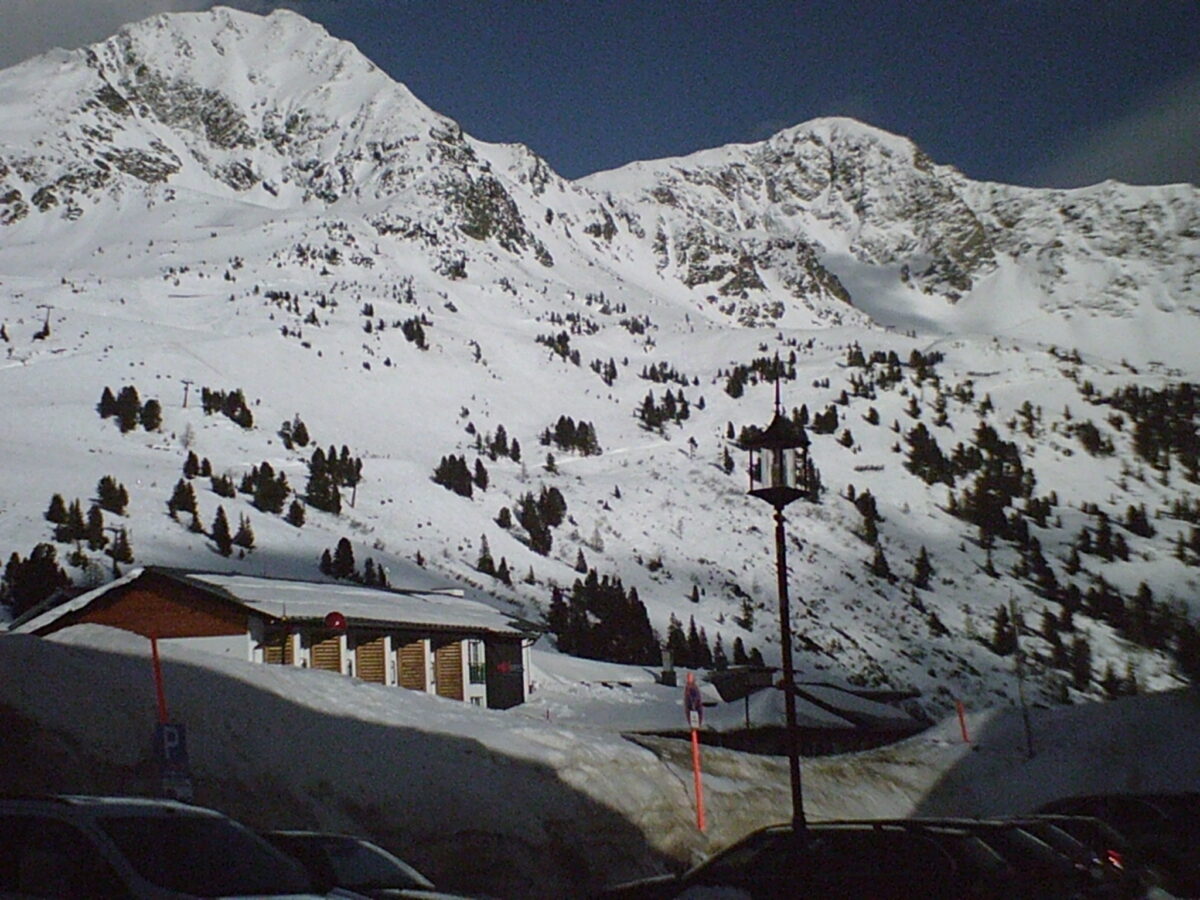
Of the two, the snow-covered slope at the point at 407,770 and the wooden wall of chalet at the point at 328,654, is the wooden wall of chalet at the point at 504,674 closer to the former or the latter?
the wooden wall of chalet at the point at 328,654

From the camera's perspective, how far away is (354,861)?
403 inches

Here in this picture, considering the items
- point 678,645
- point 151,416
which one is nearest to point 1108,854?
point 678,645

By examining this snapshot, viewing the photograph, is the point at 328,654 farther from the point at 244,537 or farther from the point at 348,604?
the point at 244,537

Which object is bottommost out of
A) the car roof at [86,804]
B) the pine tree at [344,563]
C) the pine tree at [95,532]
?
the pine tree at [344,563]

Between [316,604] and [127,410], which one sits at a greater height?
[127,410]

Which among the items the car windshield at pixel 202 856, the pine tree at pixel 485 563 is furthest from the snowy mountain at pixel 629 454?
the car windshield at pixel 202 856

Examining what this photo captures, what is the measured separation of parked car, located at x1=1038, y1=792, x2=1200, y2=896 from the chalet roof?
19.8 metres

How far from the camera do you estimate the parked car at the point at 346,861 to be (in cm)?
968

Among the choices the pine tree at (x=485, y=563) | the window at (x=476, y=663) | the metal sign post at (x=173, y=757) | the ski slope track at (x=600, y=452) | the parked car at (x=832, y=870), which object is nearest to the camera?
the parked car at (x=832, y=870)

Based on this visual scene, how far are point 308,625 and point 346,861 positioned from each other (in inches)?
803

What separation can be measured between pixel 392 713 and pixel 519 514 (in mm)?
75276

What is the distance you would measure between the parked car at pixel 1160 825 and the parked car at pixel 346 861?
8.02 m

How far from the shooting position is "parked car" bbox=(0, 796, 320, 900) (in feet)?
20.6

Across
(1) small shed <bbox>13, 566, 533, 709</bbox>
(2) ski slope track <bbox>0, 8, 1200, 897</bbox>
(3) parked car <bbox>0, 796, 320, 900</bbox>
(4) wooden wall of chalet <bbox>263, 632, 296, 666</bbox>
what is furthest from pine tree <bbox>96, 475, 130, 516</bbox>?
(3) parked car <bbox>0, 796, 320, 900</bbox>
